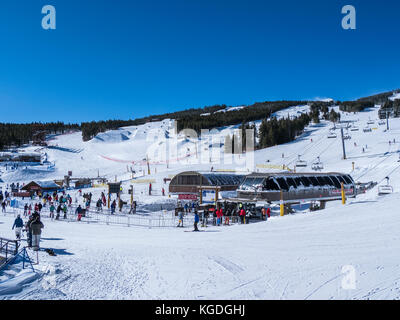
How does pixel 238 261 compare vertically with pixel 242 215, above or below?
below

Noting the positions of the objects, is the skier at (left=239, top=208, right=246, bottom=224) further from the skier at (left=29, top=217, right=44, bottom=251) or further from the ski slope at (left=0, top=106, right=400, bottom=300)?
the skier at (left=29, top=217, right=44, bottom=251)

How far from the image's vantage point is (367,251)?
8.44m

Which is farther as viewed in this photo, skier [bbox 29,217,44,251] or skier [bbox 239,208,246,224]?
skier [bbox 239,208,246,224]

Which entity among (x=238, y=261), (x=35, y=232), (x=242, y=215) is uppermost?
(x=35, y=232)

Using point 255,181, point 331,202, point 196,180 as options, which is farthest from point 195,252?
point 196,180

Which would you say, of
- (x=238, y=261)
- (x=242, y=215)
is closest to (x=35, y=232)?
(x=238, y=261)

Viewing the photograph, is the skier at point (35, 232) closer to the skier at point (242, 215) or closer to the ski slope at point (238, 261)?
the ski slope at point (238, 261)

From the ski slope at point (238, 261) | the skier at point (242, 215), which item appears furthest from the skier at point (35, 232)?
the skier at point (242, 215)

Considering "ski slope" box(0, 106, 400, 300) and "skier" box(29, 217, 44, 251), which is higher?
"skier" box(29, 217, 44, 251)

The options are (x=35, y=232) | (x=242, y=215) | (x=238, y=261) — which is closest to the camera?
(x=238, y=261)

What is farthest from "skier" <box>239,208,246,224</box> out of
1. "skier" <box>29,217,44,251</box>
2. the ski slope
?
"skier" <box>29,217,44,251</box>

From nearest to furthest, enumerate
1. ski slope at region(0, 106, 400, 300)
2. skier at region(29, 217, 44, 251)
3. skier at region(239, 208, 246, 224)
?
ski slope at region(0, 106, 400, 300), skier at region(29, 217, 44, 251), skier at region(239, 208, 246, 224)

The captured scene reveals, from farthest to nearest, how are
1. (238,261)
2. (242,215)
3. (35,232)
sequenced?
(242,215) → (35,232) → (238,261)

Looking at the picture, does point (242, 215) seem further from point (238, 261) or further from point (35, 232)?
point (35, 232)
